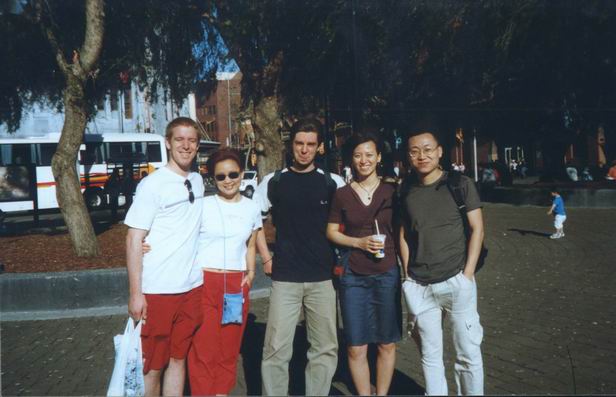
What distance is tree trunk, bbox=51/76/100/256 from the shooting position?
8.69 meters

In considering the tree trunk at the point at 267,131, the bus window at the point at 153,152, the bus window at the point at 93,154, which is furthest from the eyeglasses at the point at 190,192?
the bus window at the point at 153,152

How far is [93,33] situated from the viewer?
858 centimetres

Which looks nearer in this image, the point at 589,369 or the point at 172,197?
the point at 172,197

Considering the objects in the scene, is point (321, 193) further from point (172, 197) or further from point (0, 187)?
point (0, 187)

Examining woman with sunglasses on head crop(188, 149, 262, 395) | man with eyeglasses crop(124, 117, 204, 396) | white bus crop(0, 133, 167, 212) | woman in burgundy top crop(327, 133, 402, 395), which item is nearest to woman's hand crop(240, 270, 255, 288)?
woman with sunglasses on head crop(188, 149, 262, 395)

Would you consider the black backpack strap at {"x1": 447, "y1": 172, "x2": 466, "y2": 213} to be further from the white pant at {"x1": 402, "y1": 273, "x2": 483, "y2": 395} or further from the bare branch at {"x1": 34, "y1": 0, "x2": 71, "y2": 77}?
the bare branch at {"x1": 34, "y1": 0, "x2": 71, "y2": 77}

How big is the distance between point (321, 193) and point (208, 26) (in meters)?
8.82

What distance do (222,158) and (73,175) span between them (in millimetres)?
5808

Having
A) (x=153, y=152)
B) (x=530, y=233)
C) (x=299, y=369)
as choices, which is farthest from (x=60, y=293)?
(x=153, y=152)

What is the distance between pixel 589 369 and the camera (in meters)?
4.55

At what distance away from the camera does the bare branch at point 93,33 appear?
8.56 m

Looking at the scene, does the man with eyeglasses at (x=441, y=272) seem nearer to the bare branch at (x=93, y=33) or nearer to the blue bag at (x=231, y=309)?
the blue bag at (x=231, y=309)

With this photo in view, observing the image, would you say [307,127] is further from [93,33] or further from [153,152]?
→ [153,152]

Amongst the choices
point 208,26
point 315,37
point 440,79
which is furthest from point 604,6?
point 208,26
